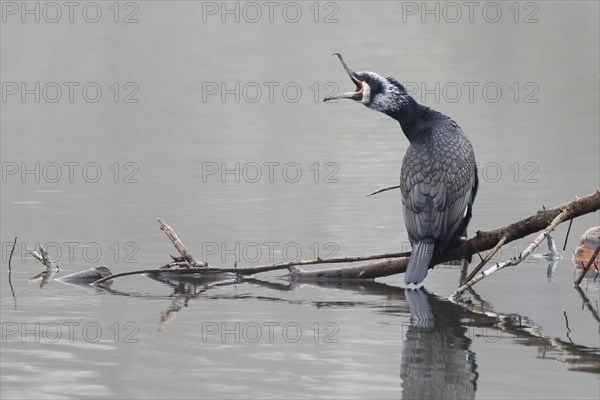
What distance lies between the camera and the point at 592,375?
8133 millimetres

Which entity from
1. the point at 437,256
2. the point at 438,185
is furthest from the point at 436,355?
the point at 438,185

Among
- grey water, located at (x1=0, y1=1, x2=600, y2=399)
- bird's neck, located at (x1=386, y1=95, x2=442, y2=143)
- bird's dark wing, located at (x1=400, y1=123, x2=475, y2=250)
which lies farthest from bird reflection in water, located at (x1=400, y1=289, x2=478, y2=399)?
bird's neck, located at (x1=386, y1=95, x2=442, y2=143)

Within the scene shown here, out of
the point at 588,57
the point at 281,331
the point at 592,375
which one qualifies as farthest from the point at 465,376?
the point at 588,57

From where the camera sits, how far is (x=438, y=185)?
10.3 meters

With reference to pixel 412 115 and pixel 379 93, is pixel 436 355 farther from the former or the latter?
pixel 379 93

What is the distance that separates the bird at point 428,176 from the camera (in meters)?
10.2

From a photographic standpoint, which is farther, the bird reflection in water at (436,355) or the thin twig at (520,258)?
the thin twig at (520,258)

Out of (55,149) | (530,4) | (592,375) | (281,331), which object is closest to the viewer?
(592,375)

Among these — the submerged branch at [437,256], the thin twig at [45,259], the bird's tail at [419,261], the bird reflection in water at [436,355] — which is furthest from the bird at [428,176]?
the thin twig at [45,259]

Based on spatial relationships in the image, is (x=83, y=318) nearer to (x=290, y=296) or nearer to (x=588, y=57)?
(x=290, y=296)

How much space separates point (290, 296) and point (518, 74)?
2607cm

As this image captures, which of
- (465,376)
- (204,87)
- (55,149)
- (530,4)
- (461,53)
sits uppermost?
(530,4)

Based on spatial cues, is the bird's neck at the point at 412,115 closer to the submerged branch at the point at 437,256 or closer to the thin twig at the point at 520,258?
the submerged branch at the point at 437,256

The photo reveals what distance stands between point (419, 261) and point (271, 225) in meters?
4.36
